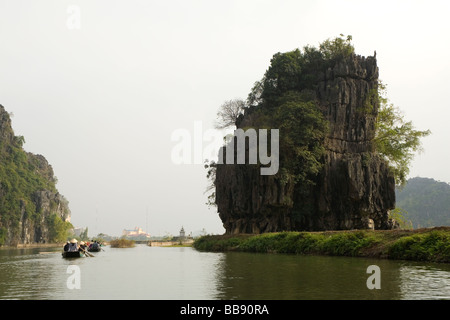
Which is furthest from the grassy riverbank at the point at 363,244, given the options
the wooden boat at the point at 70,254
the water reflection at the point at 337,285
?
the wooden boat at the point at 70,254

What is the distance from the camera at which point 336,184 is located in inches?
1866

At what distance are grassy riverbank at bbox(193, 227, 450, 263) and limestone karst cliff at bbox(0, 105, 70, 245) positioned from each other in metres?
93.9

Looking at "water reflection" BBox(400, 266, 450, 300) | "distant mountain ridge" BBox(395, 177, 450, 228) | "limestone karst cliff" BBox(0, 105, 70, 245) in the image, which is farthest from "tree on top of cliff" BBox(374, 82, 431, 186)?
"limestone karst cliff" BBox(0, 105, 70, 245)

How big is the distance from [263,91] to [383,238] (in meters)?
32.5

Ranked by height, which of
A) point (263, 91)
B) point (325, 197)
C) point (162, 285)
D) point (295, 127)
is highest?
point (263, 91)

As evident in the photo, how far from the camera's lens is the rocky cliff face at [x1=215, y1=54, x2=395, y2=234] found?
1810 inches

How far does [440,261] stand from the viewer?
20.9 m

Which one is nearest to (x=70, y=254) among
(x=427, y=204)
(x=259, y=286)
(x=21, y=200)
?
(x=259, y=286)

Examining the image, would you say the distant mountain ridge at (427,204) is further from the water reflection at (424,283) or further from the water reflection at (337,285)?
the water reflection at (337,285)

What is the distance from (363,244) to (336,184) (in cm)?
2010
